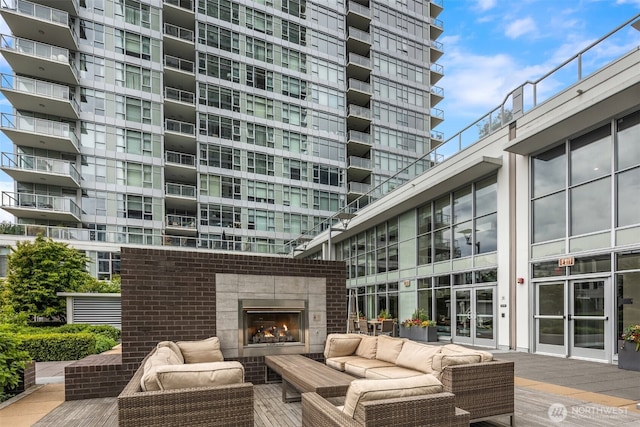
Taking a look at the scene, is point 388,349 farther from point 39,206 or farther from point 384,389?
point 39,206

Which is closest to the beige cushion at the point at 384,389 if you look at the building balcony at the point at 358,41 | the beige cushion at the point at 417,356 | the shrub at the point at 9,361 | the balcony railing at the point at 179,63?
the beige cushion at the point at 417,356

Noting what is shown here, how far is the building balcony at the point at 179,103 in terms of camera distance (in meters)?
27.4

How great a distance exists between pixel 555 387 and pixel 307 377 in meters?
4.02

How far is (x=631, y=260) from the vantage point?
7766 mm

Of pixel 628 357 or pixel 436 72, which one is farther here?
pixel 436 72

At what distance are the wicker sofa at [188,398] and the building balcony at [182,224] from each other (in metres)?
25.1

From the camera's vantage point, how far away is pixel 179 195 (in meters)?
27.2

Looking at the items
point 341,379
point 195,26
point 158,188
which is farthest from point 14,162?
point 341,379

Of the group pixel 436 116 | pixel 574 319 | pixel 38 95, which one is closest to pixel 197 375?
pixel 574 319

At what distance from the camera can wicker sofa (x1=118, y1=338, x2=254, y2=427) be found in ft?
9.60

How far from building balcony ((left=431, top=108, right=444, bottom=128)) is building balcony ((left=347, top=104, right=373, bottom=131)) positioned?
744 cm

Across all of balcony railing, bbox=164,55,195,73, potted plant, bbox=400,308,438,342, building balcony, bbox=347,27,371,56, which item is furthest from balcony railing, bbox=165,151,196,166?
potted plant, bbox=400,308,438,342

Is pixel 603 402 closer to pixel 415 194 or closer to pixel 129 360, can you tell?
pixel 129 360

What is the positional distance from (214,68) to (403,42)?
685 inches
